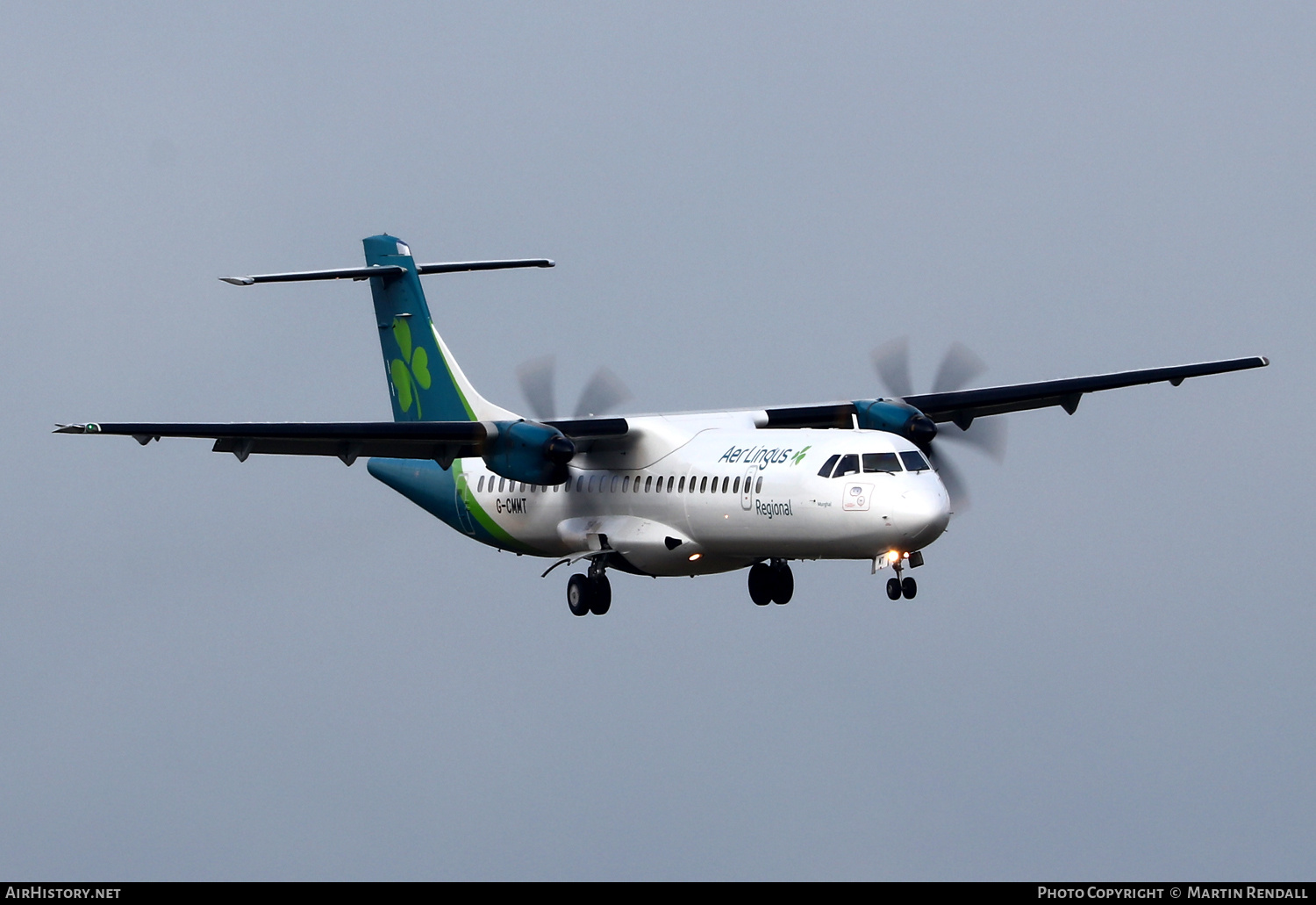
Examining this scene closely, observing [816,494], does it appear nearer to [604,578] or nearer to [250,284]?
[604,578]

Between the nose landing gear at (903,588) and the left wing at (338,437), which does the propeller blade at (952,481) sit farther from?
the left wing at (338,437)

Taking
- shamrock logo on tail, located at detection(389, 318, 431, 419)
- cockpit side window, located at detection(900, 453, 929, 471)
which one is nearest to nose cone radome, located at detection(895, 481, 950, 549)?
cockpit side window, located at detection(900, 453, 929, 471)

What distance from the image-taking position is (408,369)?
34.1 meters

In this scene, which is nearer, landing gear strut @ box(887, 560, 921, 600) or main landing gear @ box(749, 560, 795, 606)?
landing gear strut @ box(887, 560, 921, 600)

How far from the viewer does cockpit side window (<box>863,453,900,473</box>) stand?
1011 inches

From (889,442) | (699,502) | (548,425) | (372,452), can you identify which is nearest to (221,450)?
(372,452)

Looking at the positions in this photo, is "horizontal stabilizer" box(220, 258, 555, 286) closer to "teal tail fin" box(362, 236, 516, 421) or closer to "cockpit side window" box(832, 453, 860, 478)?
"teal tail fin" box(362, 236, 516, 421)

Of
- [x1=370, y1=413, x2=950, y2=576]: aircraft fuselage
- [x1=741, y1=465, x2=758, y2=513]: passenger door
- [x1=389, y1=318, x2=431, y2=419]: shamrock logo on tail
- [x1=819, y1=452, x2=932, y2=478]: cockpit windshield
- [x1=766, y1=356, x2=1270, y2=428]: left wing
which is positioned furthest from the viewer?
[x1=389, y1=318, x2=431, y2=419]: shamrock logo on tail

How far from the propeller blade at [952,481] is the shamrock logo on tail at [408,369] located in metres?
9.70

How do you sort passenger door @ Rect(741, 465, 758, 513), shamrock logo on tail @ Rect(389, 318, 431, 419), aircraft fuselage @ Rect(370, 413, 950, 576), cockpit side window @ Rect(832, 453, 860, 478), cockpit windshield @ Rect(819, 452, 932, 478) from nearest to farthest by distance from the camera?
aircraft fuselage @ Rect(370, 413, 950, 576)
cockpit windshield @ Rect(819, 452, 932, 478)
cockpit side window @ Rect(832, 453, 860, 478)
passenger door @ Rect(741, 465, 758, 513)
shamrock logo on tail @ Rect(389, 318, 431, 419)

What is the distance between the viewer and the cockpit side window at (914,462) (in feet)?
84.2

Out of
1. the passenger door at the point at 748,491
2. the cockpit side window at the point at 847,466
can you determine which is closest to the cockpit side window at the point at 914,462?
the cockpit side window at the point at 847,466

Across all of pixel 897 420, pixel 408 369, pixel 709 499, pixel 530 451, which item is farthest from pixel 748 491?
pixel 408 369

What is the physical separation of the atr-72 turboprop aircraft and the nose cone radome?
0.02 m
